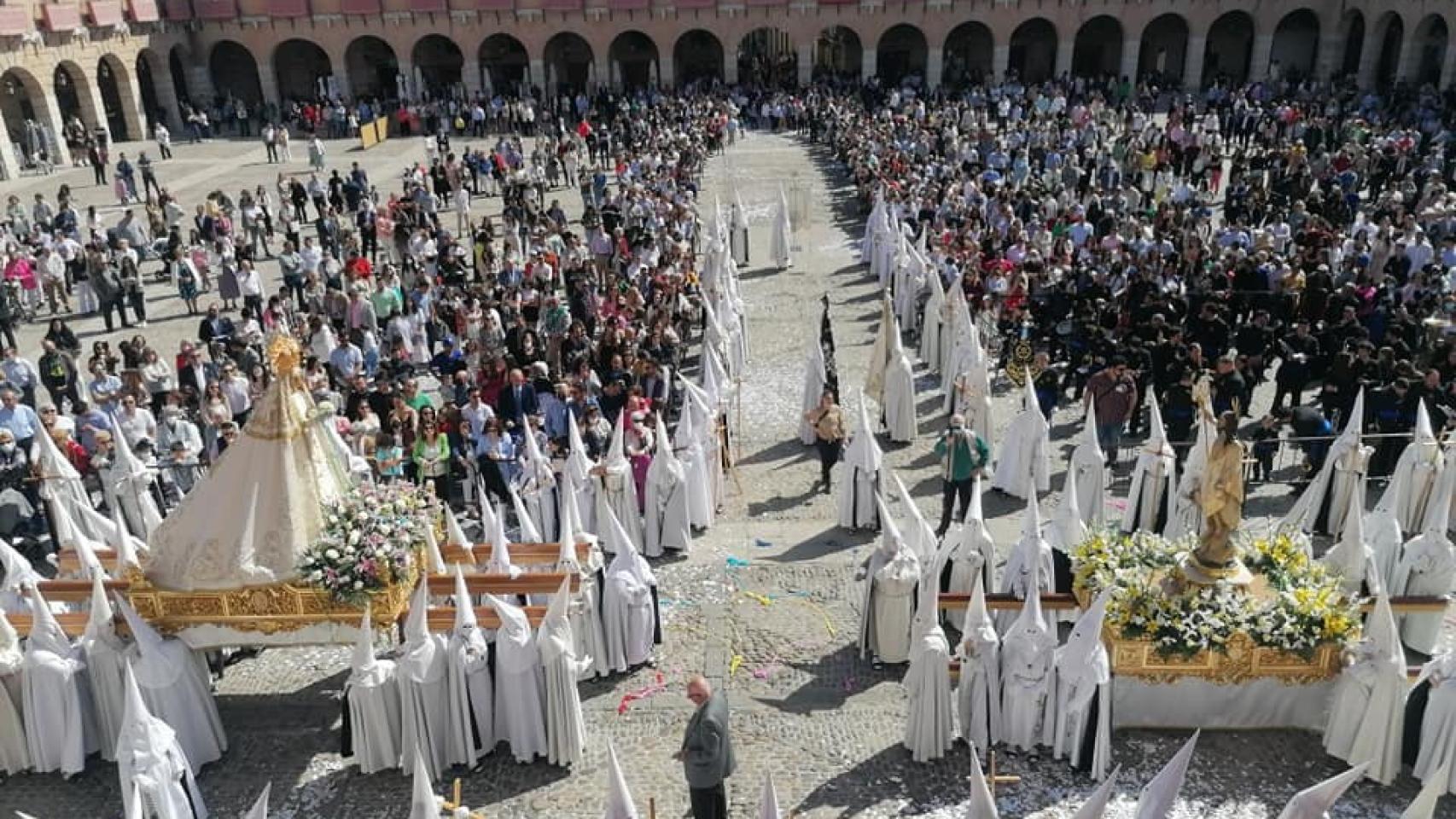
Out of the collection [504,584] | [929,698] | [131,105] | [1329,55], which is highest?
[131,105]

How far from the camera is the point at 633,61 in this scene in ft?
168

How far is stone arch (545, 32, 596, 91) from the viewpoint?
50.7 metres

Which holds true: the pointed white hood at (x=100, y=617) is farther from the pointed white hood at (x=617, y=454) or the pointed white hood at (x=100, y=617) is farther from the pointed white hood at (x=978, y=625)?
the pointed white hood at (x=978, y=625)

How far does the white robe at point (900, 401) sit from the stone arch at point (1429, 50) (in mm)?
34433

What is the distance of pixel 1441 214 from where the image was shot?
20.4m

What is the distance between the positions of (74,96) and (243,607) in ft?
137

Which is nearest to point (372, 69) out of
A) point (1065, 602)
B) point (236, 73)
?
point (236, 73)

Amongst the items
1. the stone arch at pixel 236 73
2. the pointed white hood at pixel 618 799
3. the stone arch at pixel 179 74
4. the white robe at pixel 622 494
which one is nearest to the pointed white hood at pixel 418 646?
the pointed white hood at pixel 618 799

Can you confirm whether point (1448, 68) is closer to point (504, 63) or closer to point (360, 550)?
point (504, 63)

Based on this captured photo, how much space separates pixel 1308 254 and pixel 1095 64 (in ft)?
116

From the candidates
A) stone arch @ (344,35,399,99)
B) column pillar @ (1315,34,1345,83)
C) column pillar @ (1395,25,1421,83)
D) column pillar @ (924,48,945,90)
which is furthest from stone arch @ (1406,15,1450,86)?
stone arch @ (344,35,399,99)

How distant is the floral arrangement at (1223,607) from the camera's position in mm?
8758

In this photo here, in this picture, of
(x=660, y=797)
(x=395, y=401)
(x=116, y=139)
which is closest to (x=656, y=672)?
(x=660, y=797)

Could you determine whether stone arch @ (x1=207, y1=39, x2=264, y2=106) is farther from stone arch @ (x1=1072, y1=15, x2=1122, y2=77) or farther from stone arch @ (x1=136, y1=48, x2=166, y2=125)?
stone arch @ (x1=1072, y1=15, x2=1122, y2=77)
